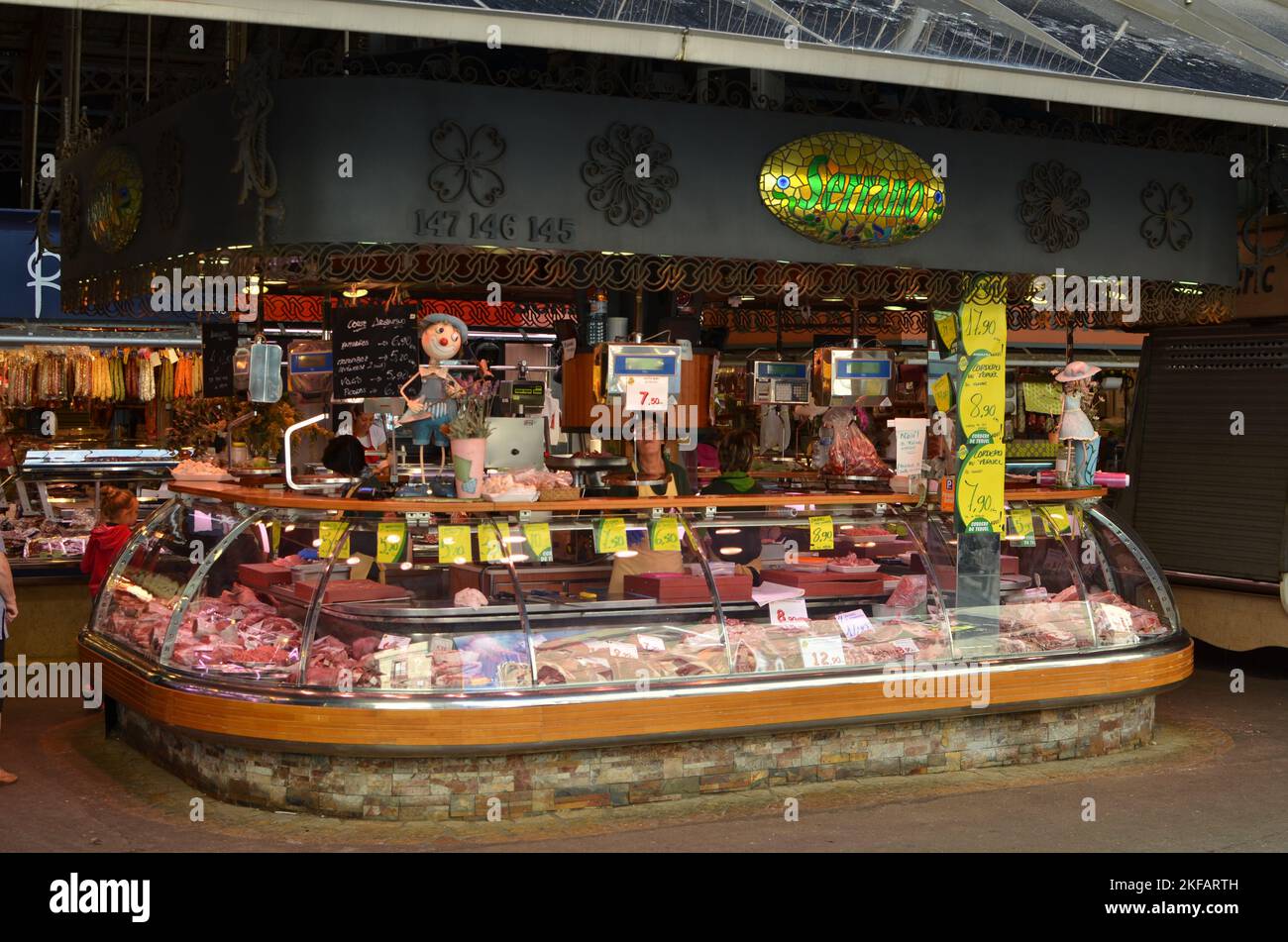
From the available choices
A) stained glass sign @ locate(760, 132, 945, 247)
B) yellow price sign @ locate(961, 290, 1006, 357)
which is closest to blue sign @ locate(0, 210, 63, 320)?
stained glass sign @ locate(760, 132, 945, 247)

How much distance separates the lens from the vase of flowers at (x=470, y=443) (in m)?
7.14

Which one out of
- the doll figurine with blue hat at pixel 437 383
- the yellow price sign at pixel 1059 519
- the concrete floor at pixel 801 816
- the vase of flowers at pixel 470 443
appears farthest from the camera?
the yellow price sign at pixel 1059 519

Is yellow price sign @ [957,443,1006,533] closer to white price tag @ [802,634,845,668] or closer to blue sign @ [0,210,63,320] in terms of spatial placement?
white price tag @ [802,634,845,668]

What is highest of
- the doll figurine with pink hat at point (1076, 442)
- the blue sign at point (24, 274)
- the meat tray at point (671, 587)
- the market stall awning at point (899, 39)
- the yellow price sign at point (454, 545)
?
the market stall awning at point (899, 39)

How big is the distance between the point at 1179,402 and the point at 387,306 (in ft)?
21.3

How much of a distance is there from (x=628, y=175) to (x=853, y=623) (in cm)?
275

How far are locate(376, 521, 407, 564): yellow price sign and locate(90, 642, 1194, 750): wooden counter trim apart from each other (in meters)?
0.80

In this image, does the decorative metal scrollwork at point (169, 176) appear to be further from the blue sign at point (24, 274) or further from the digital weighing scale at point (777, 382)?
the blue sign at point (24, 274)

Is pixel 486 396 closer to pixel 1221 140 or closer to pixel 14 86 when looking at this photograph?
pixel 1221 140

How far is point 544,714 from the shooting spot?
6.67 metres

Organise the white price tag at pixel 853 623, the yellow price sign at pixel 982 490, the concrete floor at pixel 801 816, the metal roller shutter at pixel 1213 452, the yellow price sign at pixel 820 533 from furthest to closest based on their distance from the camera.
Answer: the metal roller shutter at pixel 1213 452
the yellow price sign at pixel 982 490
the yellow price sign at pixel 820 533
the white price tag at pixel 853 623
the concrete floor at pixel 801 816

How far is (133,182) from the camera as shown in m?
8.39

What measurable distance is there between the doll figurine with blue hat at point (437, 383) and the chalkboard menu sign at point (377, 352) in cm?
24

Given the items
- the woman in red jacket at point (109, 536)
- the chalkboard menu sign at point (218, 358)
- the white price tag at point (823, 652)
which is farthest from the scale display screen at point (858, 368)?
the woman in red jacket at point (109, 536)
